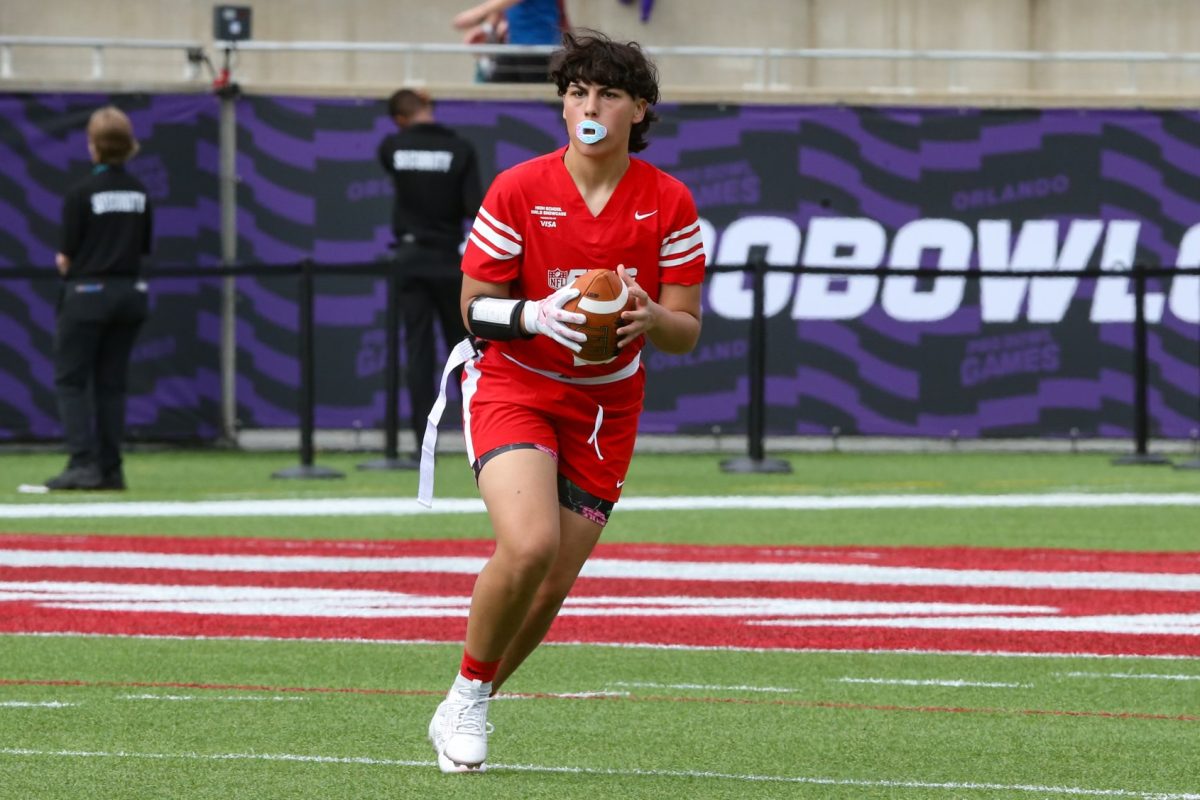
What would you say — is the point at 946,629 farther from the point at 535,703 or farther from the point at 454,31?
the point at 454,31

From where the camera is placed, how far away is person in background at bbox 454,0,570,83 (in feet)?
56.2

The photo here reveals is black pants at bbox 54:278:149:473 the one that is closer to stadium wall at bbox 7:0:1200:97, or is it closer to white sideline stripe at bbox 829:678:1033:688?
white sideline stripe at bbox 829:678:1033:688

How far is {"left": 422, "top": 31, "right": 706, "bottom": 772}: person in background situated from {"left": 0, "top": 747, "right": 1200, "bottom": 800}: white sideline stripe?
0.52 feet

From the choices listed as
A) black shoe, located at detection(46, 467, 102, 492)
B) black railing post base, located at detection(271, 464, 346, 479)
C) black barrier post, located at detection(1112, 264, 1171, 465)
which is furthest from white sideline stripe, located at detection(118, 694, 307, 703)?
black barrier post, located at detection(1112, 264, 1171, 465)

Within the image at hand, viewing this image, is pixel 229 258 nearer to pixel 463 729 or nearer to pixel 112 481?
pixel 112 481

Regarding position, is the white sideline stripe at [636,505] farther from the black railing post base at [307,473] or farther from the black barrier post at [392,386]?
the black barrier post at [392,386]

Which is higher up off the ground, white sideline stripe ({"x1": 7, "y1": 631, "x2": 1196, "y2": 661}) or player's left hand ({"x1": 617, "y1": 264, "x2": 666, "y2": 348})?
player's left hand ({"x1": 617, "y1": 264, "x2": 666, "y2": 348})

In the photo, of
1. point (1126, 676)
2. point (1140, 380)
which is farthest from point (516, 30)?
point (1126, 676)

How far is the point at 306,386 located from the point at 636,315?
9134 mm

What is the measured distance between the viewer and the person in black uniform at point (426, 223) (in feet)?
47.1

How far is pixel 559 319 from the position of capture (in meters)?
5.25

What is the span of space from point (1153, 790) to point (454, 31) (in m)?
16.7

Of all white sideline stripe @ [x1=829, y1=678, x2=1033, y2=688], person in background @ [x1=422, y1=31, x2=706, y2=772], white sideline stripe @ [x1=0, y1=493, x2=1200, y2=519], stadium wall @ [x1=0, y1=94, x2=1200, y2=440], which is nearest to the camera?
person in background @ [x1=422, y1=31, x2=706, y2=772]

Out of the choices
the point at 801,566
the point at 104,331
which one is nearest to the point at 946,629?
the point at 801,566
